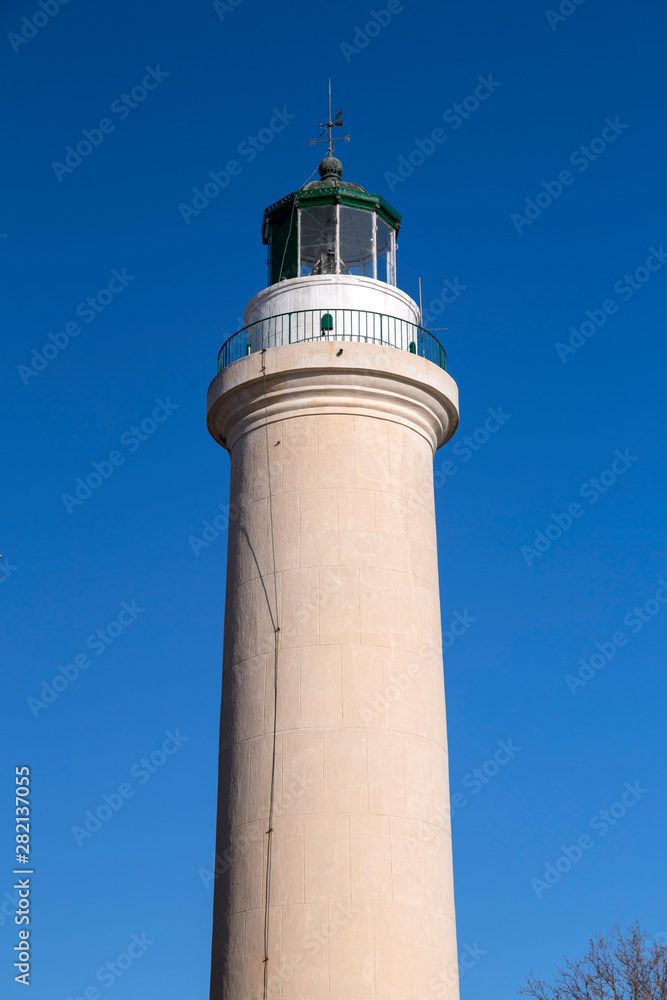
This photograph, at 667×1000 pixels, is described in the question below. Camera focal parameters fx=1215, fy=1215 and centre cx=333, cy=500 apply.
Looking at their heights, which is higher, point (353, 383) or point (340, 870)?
point (353, 383)

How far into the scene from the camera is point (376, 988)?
18.4 m

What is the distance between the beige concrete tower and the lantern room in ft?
2.18

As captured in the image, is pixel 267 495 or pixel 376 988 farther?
pixel 267 495

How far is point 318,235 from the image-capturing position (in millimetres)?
24875

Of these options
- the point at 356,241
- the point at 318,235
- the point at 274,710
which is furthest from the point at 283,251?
→ the point at 274,710

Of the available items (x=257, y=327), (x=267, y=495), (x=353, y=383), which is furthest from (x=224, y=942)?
(x=257, y=327)

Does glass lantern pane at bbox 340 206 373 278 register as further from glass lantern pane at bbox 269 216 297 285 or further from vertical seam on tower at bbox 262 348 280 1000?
vertical seam on tower at bbox 262 348 280 1000

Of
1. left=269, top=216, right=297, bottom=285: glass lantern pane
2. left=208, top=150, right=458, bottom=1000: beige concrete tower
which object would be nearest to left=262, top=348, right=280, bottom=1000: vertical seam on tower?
left=208, top=150, right=458, bottom=1000: beige concrete tower

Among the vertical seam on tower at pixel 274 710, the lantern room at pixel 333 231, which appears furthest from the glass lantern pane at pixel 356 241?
the vertical seam on tower at pixel 274 710

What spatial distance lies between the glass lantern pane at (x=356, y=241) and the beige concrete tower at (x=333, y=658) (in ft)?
2.13

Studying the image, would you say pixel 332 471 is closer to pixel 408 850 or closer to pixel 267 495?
pixel 267 495

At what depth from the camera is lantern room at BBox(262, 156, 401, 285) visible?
24.6 meters

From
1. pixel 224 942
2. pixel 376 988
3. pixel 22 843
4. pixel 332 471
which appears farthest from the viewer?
pixel 22 843

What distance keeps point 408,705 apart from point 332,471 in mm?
4278
